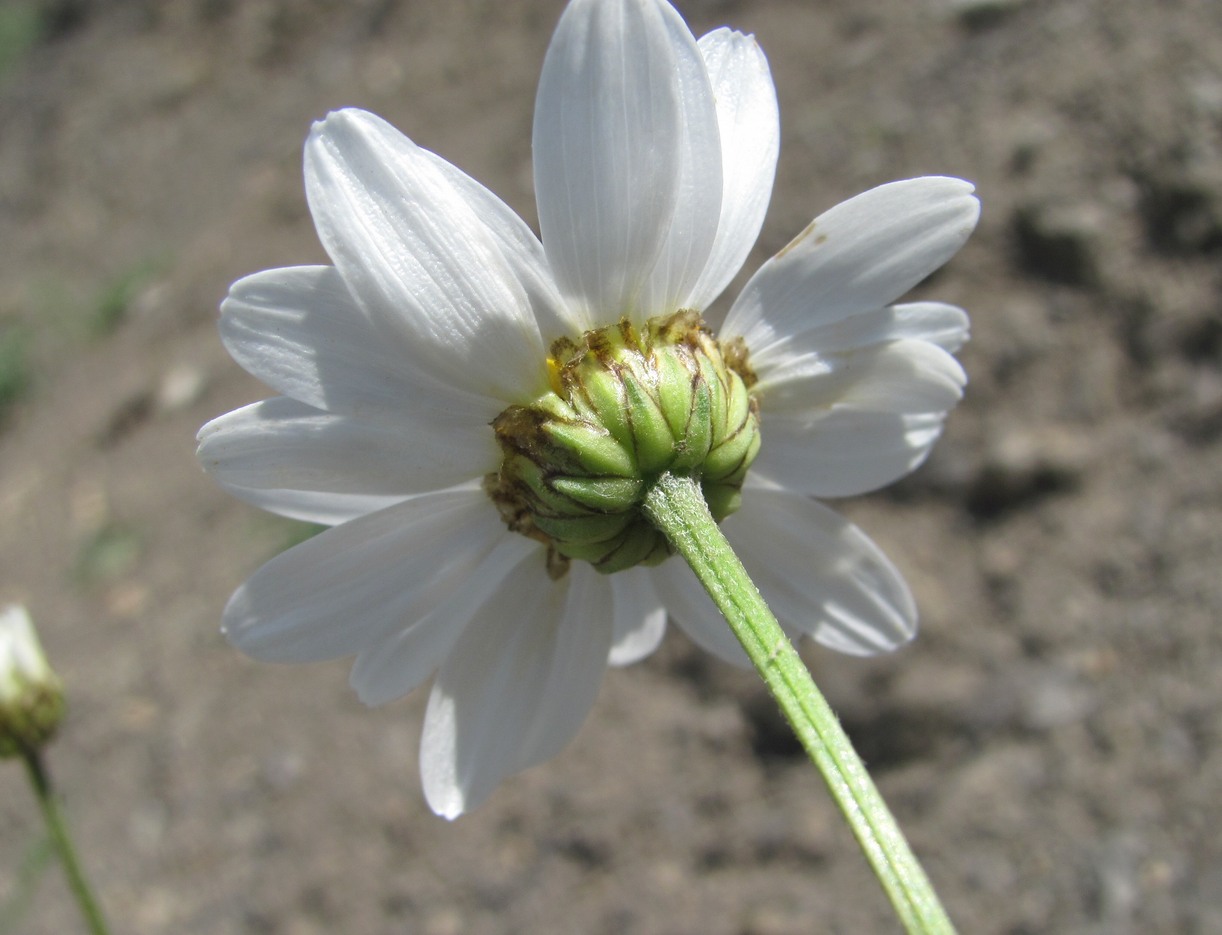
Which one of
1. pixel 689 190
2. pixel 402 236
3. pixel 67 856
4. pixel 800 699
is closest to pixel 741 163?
pixel 689 190

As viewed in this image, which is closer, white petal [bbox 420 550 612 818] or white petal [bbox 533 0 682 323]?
white petal [bbox 533 0 682 323]

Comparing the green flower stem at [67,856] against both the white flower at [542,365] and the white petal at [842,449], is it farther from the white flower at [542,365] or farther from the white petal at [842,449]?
the white petal at [842,449]

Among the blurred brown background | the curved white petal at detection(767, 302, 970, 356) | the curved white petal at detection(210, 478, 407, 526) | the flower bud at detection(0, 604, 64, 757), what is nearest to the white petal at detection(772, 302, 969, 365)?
the curved white petal at detection(767, 302, 970, 356)

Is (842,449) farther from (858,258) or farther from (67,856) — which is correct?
(67,856)

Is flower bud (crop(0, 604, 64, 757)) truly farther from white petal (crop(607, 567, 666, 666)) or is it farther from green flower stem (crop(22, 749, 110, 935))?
white petal (crop(607, 567, 666, 666))

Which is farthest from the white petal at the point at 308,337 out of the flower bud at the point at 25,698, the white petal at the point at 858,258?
the flower bud at the point at 25,698
